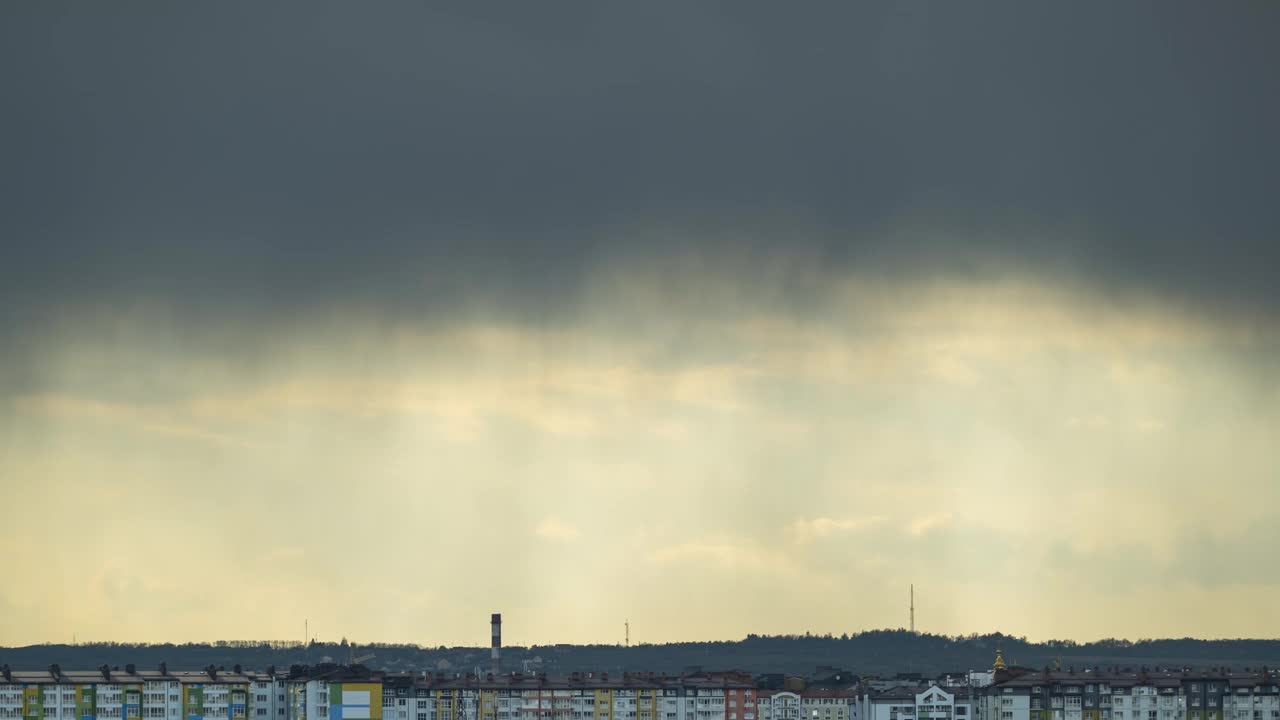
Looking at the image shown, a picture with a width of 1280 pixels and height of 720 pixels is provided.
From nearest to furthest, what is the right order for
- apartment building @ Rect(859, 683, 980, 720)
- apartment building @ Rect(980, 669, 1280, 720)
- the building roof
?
apartment building @ Rect(980, 669, 1280, 720), apartment building @ Rect(859, 683, 980, 720), the building roof

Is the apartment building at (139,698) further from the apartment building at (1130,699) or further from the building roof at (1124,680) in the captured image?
the building roof at (1124,680)

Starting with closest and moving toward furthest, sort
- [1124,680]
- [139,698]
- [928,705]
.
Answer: [139,698] → [928,705] → [1124,680]

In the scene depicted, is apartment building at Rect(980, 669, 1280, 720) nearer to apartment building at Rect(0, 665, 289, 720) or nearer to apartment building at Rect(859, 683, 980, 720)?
→ apartment building at Rect(859, 683, 980, 720)

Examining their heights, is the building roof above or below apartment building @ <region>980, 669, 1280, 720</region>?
above

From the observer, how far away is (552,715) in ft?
382

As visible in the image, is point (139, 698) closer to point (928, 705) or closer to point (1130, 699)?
point (928, 705)

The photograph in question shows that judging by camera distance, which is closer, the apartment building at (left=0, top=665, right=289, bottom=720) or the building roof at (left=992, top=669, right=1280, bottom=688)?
the apartment building at (left=0, top=665, right=289, bottom=720)

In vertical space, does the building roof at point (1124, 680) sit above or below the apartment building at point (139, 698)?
above

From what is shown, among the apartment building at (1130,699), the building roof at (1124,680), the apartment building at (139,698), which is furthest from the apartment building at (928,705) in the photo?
the apartment building at (139,698)

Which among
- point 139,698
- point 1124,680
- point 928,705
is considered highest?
point 1124,680

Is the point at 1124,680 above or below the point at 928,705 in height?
above

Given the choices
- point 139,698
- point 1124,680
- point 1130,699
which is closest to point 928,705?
point 1130,699

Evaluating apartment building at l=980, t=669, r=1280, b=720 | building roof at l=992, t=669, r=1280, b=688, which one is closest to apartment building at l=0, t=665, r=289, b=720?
apartment building at l=980, t=669, r=1280, b=720

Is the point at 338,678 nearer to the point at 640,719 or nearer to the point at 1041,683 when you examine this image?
the point at 640,719
